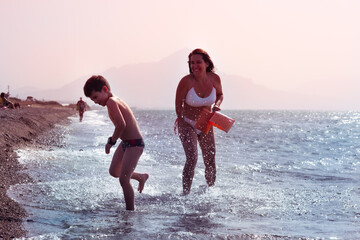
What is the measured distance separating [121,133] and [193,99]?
5.18ft

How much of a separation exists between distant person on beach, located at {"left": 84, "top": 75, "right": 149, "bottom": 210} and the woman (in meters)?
1.26

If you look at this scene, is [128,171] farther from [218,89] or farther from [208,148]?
[218,89]

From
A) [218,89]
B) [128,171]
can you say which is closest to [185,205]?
[128,171]

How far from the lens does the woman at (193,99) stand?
610 cm

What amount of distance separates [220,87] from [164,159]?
535 centimetres

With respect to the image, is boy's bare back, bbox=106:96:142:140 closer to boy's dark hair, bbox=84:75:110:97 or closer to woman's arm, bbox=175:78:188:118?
boy's dark hair, bbox=84:75:110:97

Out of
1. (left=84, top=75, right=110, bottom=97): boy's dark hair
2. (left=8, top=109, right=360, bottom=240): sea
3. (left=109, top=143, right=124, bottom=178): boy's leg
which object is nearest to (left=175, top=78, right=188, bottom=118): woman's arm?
(left=8, top=109, right=360, bottom=240): sea

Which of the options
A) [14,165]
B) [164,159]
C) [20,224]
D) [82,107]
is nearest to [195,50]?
[20,224]

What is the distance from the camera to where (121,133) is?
4.88 m

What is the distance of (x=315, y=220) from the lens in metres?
4.88

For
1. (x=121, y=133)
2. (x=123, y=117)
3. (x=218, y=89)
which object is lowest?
(x=121, y=133)

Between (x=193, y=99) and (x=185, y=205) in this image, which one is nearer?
(x=185, y=205)

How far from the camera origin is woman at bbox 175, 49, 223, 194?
20.0 feet

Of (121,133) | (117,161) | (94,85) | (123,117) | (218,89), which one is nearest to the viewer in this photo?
(94,85)
